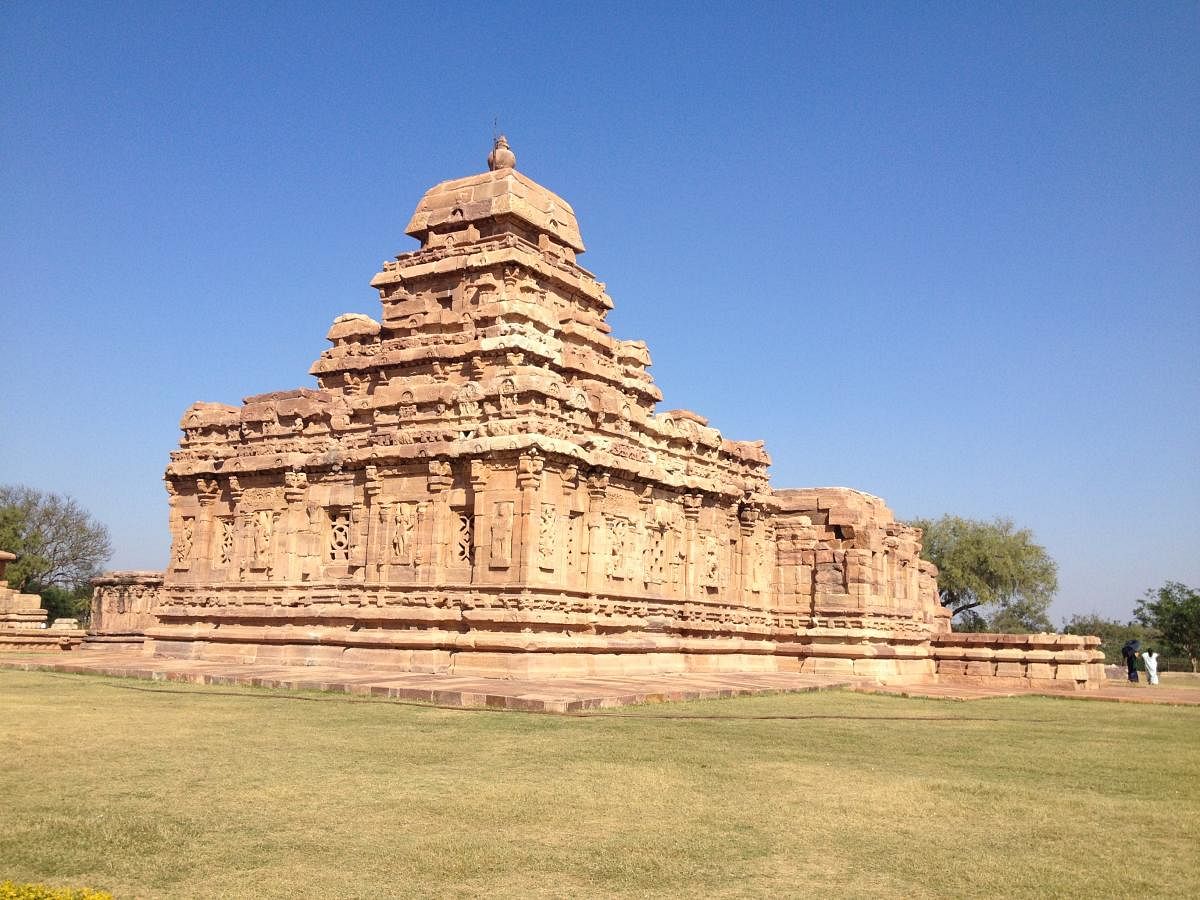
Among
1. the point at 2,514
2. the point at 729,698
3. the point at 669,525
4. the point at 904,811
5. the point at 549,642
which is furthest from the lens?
the point at 2,514

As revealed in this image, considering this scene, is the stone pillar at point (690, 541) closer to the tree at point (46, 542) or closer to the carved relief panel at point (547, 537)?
the carved relief panel at point (547, 537)

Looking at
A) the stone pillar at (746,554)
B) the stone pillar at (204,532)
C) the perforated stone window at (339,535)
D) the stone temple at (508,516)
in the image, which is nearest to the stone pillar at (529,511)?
the stone temple at (508,516)

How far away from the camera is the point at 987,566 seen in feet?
202

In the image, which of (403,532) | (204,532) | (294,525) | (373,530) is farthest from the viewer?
(204,532)

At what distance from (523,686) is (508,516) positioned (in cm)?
429

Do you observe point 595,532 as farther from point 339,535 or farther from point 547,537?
point 339,535

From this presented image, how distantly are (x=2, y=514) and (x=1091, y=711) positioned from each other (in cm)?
5537

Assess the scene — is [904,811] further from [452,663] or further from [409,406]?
[409,406]

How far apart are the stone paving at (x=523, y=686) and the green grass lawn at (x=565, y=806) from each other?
4.70 feet

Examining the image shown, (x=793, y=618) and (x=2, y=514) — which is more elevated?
(x=2, y=514)

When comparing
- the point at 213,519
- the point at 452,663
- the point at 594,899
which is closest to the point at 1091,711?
the point at 452,663

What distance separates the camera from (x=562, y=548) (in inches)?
811

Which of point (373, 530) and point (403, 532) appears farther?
point (373, 530)

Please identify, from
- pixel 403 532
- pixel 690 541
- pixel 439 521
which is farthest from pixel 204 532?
pixel 690 541
